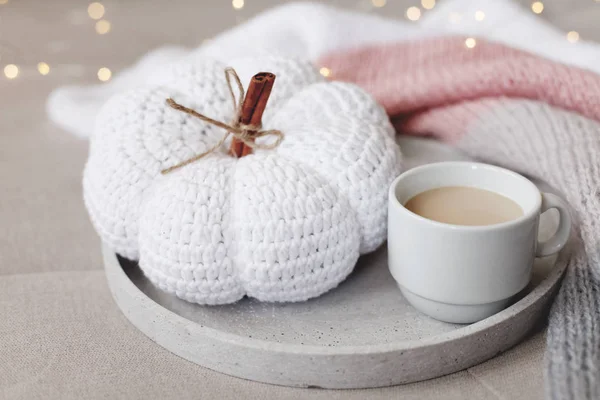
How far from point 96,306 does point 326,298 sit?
0.72ft

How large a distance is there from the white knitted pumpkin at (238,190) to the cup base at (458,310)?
0.08 meters

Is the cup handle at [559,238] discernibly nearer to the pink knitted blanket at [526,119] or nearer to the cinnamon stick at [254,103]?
the pink knitted blanket at [526,119]

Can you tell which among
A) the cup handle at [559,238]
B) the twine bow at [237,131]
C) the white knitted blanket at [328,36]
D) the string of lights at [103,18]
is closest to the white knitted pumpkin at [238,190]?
the twine bow at [237,131]

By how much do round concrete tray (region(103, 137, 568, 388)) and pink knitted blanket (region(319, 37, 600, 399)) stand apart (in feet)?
0.12

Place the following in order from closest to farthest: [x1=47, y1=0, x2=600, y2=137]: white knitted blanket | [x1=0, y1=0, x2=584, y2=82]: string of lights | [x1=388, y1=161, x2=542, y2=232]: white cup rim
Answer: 1. [x1=388, y1=161, x2=542, y2=232]: white cup rim
2. [x1=47, y1=0, x2=600, y2=137]: white knitted blanket
3. [x1=0, y1=0, x2=584, y2=82]: string of lights

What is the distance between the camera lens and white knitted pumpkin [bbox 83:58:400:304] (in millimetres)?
589

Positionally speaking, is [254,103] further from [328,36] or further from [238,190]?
[328,36]

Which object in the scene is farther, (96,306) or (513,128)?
(513,128)

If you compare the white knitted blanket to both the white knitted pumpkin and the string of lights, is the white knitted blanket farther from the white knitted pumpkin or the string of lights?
the white knitted pumpkin

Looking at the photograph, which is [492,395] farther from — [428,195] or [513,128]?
[513,128]

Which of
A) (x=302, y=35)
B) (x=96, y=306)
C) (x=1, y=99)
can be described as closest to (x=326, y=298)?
(x=96, y=306)

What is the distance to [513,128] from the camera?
0.81 metres

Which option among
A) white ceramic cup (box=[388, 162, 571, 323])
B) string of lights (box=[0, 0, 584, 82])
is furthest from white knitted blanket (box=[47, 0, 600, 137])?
white ceramic cup (box=[388, 162, 571, 323])

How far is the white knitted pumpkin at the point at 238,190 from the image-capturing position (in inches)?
23.2
